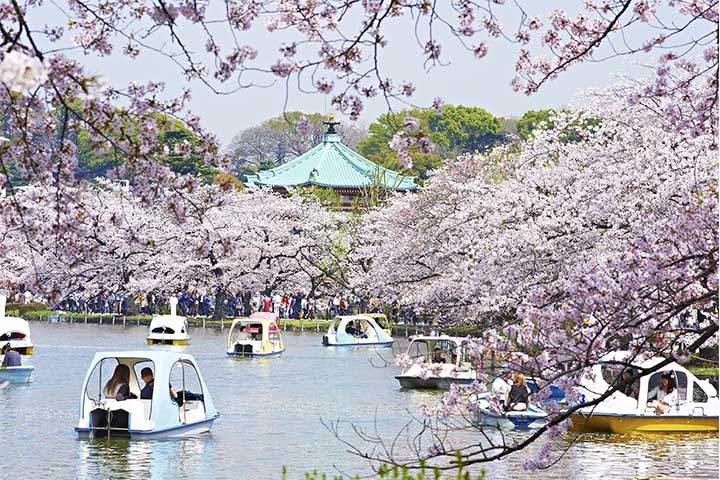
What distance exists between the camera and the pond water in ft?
59.6

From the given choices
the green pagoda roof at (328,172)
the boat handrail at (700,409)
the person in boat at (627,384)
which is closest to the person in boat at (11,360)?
the person in boat at (627,384)

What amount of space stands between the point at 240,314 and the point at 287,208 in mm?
5734

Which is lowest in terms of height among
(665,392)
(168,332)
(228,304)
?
(665,392)

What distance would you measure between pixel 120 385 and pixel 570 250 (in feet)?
41.1

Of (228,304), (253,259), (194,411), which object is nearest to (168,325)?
(253,259)

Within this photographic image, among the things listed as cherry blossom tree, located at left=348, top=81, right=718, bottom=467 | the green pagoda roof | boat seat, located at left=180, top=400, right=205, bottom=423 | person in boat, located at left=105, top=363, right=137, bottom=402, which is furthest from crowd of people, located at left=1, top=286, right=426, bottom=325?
person in boat, located at left=105, top=363, right=137, bottom=402

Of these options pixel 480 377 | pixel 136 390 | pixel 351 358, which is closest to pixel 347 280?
pixel 351 358

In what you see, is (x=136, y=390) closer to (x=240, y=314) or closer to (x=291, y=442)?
(x=291, y=442)

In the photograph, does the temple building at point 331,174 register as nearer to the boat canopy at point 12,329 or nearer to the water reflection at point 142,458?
the boat canopy at point 12,329

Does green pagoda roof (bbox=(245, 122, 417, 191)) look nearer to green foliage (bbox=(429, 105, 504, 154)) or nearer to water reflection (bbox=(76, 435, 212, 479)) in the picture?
green foliage (bbox=(429, 105, 504, 154))

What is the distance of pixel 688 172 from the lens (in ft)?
89.1

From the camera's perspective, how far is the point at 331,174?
81.8 meters

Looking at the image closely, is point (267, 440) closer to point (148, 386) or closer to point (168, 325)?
point (148, 386)

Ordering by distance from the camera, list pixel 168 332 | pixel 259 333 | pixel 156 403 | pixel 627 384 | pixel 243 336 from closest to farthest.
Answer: pixel 627 384 → pixel 156 403 → pixel 259 333 → pixel 168 332 → pixel 243 336
